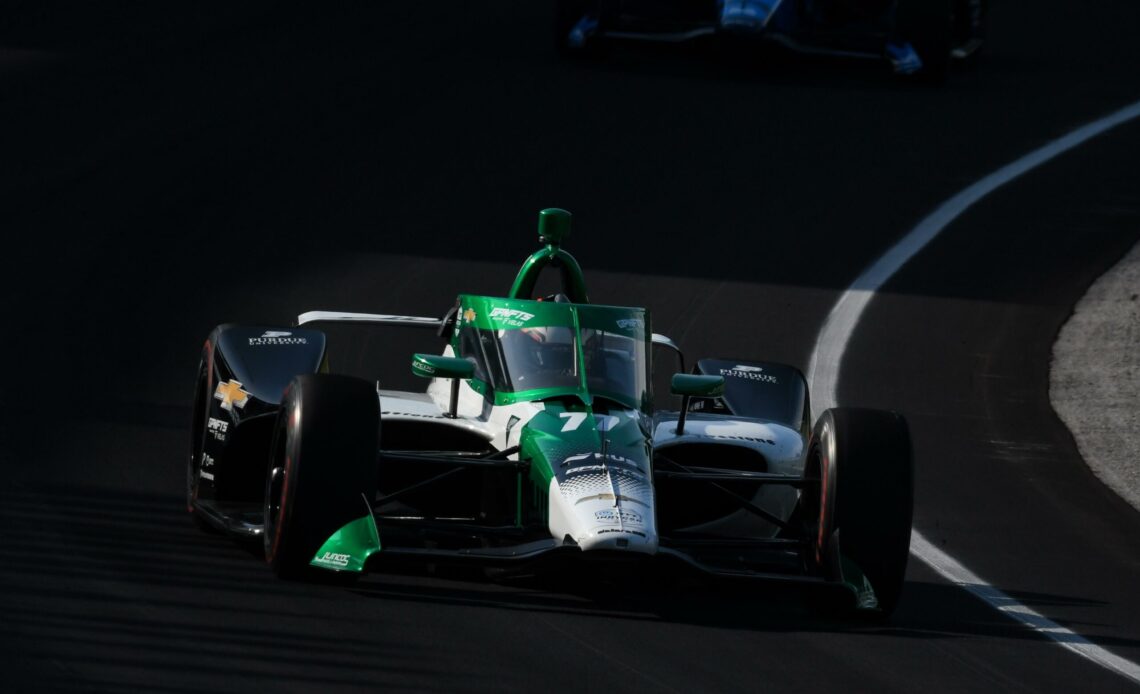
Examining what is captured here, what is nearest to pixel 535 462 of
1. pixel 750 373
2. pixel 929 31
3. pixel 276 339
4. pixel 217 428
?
pixel 217 428

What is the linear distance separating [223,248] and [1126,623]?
29.5 feet

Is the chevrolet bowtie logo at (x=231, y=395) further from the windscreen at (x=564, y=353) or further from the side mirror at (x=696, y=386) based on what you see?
the side mirror at (x=696, y=386)

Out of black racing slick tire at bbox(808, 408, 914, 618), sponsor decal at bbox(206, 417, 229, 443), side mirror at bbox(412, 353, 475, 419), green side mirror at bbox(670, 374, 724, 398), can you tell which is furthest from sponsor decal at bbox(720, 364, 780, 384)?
sponsor decal at bbox(206, 417, 229, 443)

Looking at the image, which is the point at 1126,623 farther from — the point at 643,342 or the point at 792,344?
the point at 792,344

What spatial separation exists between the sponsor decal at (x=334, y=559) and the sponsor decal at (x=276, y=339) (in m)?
2.15

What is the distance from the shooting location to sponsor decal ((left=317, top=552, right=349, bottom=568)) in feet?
28.5

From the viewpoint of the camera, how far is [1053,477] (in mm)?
12797

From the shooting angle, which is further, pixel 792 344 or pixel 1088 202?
pixel 1088 202

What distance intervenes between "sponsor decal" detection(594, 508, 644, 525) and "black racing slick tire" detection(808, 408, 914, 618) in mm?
1018

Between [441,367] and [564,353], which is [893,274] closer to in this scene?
[564,353]

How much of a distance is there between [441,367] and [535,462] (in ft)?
2.35

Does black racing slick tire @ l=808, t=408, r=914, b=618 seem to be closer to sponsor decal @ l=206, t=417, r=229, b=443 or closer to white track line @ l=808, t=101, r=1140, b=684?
white track line @ l=808, t=101, r=1140, b=684

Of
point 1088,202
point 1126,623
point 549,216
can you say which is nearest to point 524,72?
point 1088,202

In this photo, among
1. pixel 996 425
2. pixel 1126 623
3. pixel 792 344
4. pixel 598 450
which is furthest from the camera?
pixel 792 344
